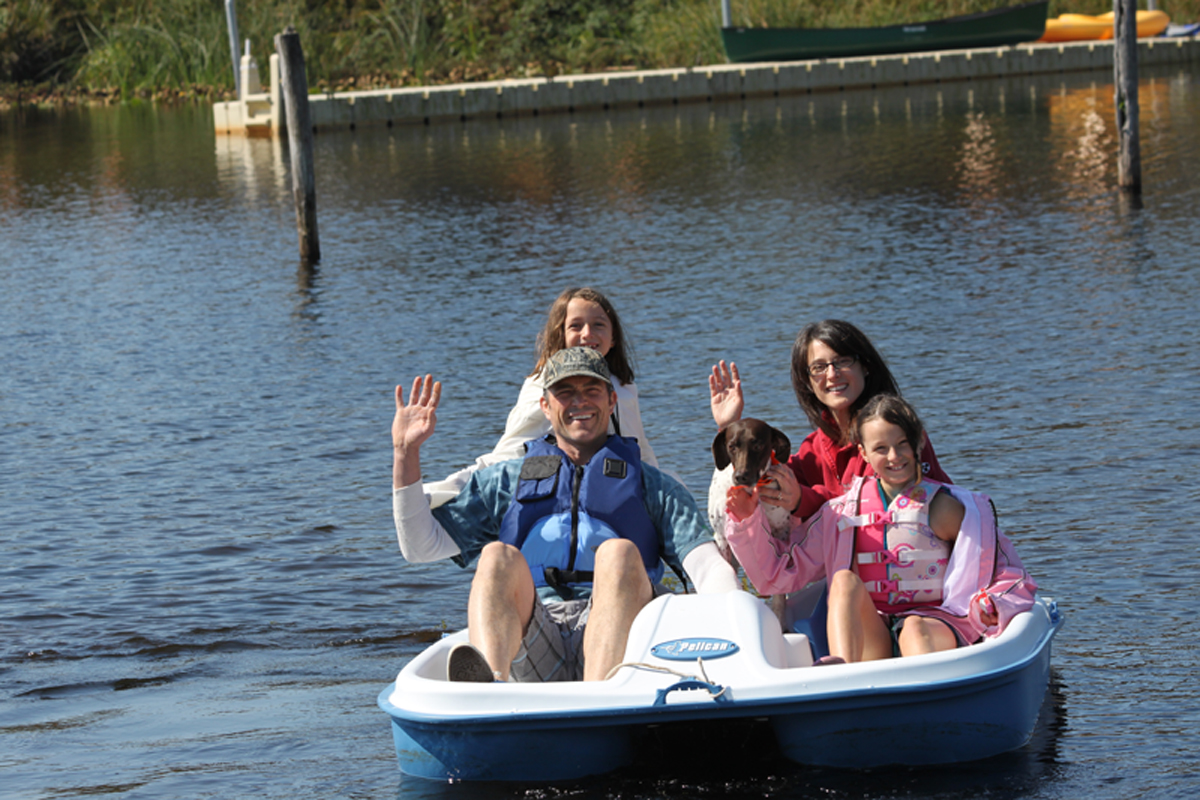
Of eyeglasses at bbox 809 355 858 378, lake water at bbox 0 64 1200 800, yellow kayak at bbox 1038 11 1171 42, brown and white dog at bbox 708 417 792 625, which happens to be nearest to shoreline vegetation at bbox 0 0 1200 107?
yellow kayak at bbox 1038 11 1171 42

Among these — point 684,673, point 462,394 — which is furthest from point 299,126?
point 684,673

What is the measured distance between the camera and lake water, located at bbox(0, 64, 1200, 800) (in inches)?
218

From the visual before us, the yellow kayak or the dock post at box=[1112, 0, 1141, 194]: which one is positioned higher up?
the yellow kayak

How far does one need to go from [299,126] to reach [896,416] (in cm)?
1318

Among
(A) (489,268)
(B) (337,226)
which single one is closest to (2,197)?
(B) (337,226)

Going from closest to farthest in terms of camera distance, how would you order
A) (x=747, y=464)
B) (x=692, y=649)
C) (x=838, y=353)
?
1. (x=692, y=649)
2. (x=747, y=464)
3. (x=838, y=353)

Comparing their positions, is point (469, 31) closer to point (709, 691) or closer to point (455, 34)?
point (455, 34)

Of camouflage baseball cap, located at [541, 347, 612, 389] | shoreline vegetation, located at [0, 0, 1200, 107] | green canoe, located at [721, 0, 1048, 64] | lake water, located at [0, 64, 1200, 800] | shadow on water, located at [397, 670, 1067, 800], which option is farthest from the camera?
shoreline vegetation, located at [0, 0, 1200, 107]

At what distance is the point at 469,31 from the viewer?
41.9 metres

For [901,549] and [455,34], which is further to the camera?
[455,34]

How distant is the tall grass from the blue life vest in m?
35.1

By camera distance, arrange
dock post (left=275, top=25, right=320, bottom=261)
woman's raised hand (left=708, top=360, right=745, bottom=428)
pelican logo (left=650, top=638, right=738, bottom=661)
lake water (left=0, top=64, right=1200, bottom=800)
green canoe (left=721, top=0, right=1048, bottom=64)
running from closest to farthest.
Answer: pelican logo (left=650, top=638, right=738, bottom=661) < woman's raised hand (left=708, top=360, right=745, bottom=428) < lake water (left=0, top=64, right=1200, bottom=800) < dock post (left=275, top=25, right=320, bottom=261) < green canoe (left=721, top=0, right=1048, bottom=64)

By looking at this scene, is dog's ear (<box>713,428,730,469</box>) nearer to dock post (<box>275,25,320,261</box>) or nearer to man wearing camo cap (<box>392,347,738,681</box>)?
man wearing camo cap (<box>392,347,738,681</box>)

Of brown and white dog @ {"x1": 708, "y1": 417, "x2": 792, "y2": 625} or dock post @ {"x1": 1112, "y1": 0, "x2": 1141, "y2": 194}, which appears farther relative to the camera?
dock post @ {"x1": 1112, "y1": 0, "x2": 1141, "y2": 194}
